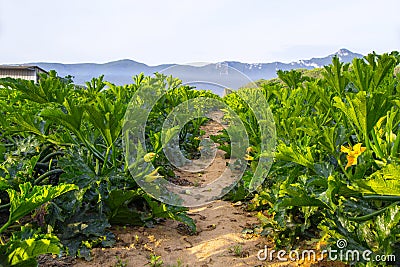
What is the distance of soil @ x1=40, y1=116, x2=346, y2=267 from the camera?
2631mm

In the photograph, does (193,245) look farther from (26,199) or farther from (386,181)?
(386,181)

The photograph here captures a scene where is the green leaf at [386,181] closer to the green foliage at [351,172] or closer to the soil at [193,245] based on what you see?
the green foliage at [351,172]

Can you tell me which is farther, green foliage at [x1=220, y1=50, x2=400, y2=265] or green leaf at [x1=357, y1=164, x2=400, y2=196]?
green foliage at [x1=220, y1=50, x2=400, y2=265]

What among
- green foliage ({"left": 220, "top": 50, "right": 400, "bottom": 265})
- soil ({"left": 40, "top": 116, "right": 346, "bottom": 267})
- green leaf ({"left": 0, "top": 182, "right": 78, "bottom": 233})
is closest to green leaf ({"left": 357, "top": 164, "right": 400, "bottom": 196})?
green foliage ({"left": 220, "top": 50, "right": 400, "bottom": 265})

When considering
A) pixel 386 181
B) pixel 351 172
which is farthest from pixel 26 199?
pixel 351 172

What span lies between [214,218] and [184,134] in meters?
3.23

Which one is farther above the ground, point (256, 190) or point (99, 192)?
point (99, 192)

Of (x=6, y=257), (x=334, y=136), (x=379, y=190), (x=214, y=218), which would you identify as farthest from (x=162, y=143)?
(x=379, y=190)

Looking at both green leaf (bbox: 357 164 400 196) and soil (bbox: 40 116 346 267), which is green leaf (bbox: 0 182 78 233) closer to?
soil (bbox: 40 116 346 267)

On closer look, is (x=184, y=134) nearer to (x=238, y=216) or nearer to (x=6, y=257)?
(x=238, y=216)

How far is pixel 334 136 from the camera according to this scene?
2.12 m

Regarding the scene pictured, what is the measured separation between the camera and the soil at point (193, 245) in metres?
2.63

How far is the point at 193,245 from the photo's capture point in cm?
303

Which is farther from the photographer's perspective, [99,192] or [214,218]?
[214,218]
